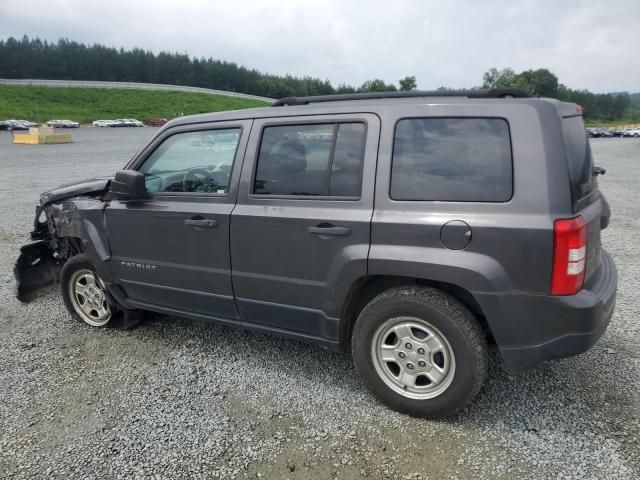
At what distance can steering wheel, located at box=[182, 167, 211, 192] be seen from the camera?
3.48 m

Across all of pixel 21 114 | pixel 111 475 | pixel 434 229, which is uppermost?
pixel 21 114

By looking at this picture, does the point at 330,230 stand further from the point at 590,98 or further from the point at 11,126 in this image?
the point at 590,98

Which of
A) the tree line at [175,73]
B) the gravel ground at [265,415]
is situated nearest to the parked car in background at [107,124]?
the tree line at [175,73]

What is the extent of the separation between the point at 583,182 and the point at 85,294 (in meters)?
4.02

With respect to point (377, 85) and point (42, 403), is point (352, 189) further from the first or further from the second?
point (377, 85)

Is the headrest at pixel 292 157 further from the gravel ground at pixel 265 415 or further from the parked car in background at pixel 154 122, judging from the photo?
the parked car in background at pixel 154 122

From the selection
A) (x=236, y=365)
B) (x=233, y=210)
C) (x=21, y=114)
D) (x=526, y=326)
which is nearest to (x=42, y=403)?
(x=236, y=365)

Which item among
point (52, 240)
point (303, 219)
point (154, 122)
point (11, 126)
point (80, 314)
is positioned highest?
point (154, 122)

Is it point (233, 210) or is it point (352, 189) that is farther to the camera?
point (233, 210)

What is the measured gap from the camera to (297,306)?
3078 mm

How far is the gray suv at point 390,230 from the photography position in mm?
2432

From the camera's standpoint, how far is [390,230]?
2.67 meters

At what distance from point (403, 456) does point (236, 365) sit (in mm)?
1467

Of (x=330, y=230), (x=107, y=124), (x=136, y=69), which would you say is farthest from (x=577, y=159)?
(x=136, y=69)
